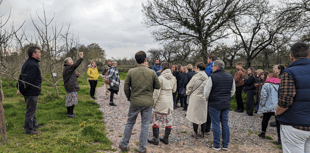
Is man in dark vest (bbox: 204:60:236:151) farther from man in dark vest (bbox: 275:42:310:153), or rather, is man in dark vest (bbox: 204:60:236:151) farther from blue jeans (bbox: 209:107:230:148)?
man in dark vest (bbox: 275:42:310:153)

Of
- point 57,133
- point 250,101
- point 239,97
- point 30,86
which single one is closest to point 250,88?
point 250,101

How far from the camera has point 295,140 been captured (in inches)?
89.0

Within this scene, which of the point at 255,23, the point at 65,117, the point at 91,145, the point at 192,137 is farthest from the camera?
the point at 255,23

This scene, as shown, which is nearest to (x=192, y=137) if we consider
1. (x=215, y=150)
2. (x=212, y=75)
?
(x=215, y=150)

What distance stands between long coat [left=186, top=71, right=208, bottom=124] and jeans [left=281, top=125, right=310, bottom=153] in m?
2.03

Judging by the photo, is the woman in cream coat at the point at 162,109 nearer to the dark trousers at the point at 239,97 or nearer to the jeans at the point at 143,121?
the jeans at the point at 143,121

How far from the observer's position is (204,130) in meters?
4.63

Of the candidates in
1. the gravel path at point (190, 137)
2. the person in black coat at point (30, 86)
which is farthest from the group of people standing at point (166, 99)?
the person in black coat at point (30, 86)

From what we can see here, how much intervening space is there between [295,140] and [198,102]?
7.31 feet

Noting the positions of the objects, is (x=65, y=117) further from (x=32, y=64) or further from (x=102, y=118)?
(x=32, y=64)

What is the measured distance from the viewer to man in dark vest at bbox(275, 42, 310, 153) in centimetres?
222

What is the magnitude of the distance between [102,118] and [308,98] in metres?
5.46

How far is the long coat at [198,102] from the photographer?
4316mm

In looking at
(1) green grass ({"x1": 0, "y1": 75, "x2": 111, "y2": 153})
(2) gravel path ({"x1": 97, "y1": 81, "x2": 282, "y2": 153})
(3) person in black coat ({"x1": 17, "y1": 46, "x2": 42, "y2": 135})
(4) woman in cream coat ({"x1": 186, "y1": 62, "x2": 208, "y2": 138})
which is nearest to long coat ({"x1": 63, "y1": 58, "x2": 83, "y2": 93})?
(1) green grass ({"x1": 0, "y1": 75, "x2": 111, "y2": 153})
